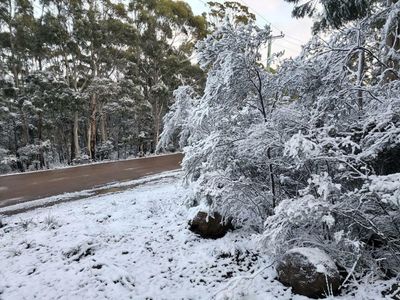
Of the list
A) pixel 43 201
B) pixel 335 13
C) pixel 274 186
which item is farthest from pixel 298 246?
pixel 43 201

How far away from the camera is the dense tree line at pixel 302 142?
3.33 meters

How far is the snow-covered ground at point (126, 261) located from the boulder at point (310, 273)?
16cm

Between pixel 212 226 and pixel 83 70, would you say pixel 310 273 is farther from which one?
pixel 83 70

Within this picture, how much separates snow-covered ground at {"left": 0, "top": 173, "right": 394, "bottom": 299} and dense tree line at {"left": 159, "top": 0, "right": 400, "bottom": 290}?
479 mm

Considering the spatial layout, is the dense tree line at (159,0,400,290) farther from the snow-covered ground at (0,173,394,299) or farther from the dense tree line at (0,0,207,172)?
the dense tree line at (0,0,207,172)

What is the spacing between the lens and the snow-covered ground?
369 centimetres

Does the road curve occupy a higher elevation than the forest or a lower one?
lower

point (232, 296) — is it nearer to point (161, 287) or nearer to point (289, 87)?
point (161, 287)

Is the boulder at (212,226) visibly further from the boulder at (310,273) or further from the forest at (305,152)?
the boulder at (310,273)

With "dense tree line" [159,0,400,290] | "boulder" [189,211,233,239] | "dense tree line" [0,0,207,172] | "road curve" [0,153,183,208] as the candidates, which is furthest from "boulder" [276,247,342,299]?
"dense tree line" [0,0,207,172]

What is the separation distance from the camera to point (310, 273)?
11.0 ft

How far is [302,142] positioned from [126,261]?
9.24ft

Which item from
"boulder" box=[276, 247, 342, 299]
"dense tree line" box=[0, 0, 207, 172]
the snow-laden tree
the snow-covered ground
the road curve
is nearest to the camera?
the snow-laden tree

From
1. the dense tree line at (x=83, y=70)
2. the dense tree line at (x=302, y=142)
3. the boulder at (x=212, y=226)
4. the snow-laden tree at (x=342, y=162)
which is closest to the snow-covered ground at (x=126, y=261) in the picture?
the boulder at (x=212, y=226)
